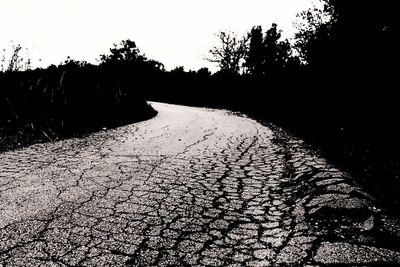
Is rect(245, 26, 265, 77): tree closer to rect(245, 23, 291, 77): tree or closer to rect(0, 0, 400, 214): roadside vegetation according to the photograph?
rect(245, 23, 291, 77): tree

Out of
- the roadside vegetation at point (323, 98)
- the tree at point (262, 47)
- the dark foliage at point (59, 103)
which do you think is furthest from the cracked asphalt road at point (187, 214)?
the tree at point (262, 47)

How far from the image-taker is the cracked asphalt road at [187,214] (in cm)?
226

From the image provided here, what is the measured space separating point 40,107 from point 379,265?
10.2 metres

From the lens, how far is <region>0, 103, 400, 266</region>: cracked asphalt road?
2.26 metres

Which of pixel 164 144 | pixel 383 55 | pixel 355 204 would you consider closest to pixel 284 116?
pixel 383 55

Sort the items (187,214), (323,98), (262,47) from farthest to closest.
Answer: (262,47) → (323,98) → (187,214)

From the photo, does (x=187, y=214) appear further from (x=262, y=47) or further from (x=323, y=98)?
(x=262, y=47)

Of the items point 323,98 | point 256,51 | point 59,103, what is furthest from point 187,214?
point 256,51

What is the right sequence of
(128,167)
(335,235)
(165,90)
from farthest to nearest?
(165,90) → (128,167) → (335,235)

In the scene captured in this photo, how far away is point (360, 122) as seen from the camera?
7.28 m

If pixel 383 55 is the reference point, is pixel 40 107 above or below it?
below

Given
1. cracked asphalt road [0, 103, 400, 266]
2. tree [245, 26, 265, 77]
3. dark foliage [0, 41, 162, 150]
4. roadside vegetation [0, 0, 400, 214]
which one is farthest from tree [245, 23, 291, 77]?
cracked asphalt road [0, 103, 400, 266]

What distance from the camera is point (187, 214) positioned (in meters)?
3.08

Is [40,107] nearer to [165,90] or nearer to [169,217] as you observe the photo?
[169,217]
